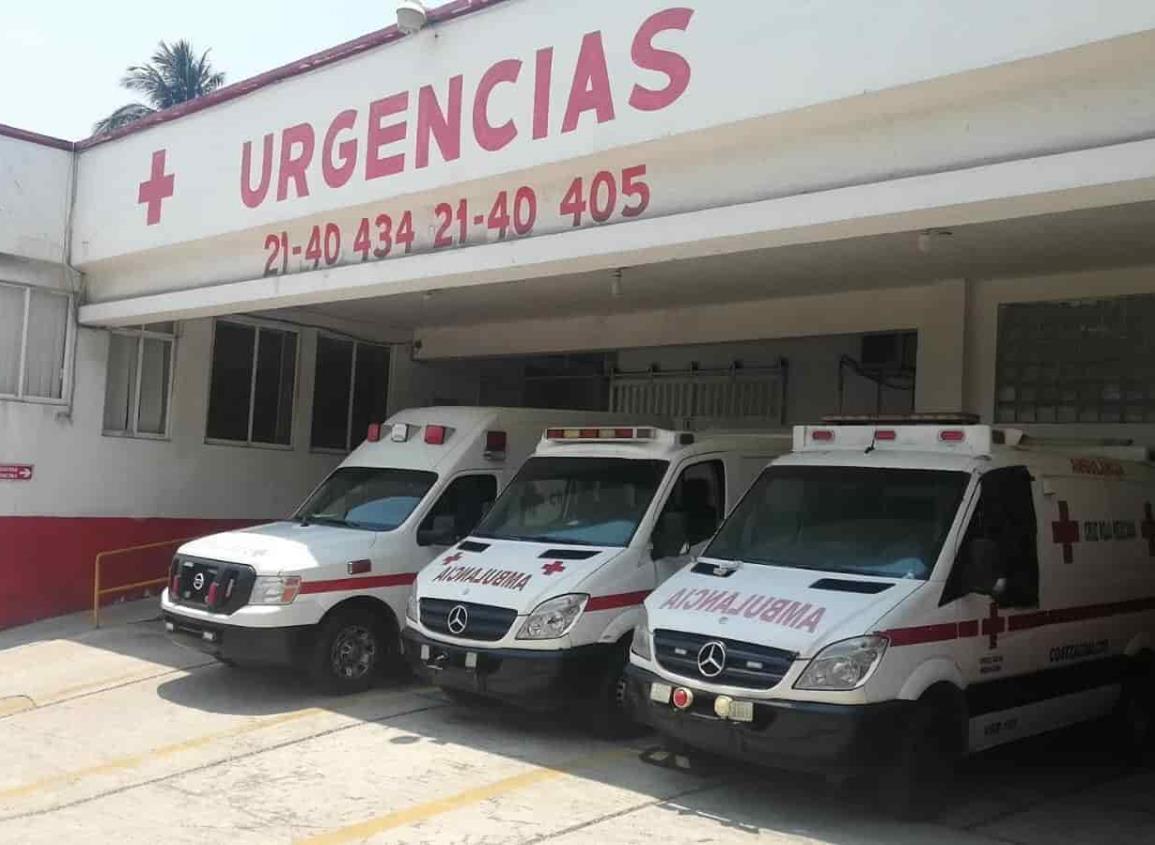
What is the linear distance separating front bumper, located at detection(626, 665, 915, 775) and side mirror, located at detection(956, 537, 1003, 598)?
846 mm

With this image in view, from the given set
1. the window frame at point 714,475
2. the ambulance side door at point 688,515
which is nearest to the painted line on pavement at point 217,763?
the ambulance side door at point 688,515

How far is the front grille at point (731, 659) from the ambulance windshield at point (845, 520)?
88 centimetres

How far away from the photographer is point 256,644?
8797mm

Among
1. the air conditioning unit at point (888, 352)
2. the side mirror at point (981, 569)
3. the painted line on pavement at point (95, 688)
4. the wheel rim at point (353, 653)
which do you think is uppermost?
the air conditioning unit at point (888, 352)

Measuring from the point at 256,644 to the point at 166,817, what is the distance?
243cm

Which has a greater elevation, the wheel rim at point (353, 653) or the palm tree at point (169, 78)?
the palm tree at point (169, 78)

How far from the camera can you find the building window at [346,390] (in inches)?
615

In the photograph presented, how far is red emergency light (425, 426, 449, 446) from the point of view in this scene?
10.4m

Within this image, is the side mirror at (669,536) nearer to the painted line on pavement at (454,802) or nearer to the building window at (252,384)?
the painted line on pavement at (454,802)

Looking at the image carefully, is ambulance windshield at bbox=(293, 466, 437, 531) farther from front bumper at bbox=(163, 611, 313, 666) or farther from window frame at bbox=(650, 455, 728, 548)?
window frame at bbox=(650, 455, 728, 548)

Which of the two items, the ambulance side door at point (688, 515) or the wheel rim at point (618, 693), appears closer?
the wheel rim at point (618, 693)

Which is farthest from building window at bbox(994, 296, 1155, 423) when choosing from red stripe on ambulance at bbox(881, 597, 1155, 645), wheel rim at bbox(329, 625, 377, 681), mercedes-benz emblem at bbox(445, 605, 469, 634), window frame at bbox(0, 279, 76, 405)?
window frame at bbox(0, 279, 76, 405)

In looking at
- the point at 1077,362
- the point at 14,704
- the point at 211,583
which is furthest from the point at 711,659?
the point at 14,704

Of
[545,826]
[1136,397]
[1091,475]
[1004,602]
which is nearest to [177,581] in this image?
[545,826]
